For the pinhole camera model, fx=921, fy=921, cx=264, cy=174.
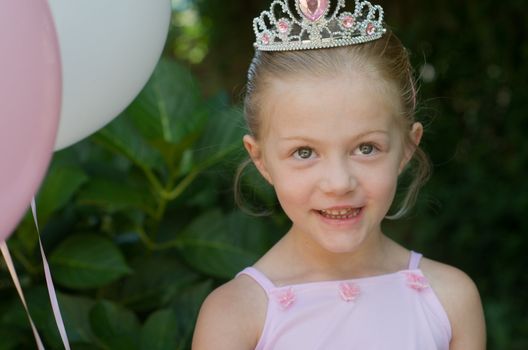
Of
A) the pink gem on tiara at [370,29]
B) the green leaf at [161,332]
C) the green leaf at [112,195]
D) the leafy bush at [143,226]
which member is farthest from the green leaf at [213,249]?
the pink gem on tiara at [370,29]

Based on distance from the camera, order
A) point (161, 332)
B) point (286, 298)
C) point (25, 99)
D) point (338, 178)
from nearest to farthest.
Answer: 1. point (25, 99)
2. point (338, 178)
3. point (286, 298)
4. point (161, 332)

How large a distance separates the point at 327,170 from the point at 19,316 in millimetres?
1023

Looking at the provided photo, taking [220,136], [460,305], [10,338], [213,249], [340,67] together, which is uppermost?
[340,67]

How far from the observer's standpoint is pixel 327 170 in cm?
150

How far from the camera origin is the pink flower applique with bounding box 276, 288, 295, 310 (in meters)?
1.58

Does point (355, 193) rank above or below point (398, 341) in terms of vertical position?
above

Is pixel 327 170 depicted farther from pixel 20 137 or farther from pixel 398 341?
pixel 20 137

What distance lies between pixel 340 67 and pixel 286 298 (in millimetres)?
405

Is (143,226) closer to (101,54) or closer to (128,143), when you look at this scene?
(128,143)

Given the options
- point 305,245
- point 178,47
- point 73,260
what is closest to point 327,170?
point 305,245

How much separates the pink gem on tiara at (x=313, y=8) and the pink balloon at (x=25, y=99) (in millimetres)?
507

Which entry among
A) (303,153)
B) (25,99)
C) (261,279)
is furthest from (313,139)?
(25,99)

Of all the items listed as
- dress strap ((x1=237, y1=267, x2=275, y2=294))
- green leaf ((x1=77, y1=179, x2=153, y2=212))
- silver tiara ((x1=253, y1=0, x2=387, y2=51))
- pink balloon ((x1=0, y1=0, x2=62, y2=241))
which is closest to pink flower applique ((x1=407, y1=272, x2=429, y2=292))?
dress strap ((x1=237, y1=267, x2=275, y2=294))

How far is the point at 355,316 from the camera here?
160cm
